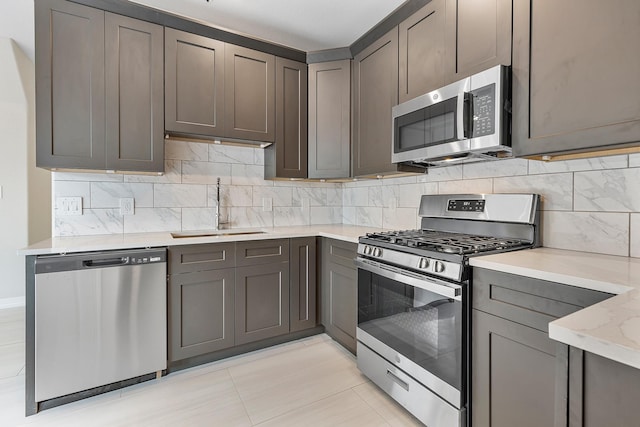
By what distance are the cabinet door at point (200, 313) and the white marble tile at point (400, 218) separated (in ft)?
4.55

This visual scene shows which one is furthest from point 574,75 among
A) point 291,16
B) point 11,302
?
point 11,302

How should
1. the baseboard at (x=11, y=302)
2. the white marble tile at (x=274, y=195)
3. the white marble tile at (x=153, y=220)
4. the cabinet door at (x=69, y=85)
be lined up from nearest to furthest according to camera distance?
the cabinet door at (x=69, y=85), the white marble tile at (x=153, y=220), the white marble tile at (x=274, y=195), the baseboard at (x=11, y=302)

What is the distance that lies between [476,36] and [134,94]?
7.19ft

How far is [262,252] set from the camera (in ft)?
7.78

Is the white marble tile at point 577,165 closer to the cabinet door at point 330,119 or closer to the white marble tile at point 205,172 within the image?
the cabinet door at point 330,119

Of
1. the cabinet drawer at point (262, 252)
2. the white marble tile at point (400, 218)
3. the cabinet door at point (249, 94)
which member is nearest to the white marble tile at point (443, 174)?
the white marble tile at point (400, 218)

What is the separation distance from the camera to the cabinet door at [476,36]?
4.96 ft

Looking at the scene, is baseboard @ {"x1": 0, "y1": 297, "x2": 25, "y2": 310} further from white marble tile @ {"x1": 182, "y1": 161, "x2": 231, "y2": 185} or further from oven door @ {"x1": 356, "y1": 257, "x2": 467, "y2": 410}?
oven door @ {"x1": 356, "y1": 257, "x2": 467, "y2": 410}

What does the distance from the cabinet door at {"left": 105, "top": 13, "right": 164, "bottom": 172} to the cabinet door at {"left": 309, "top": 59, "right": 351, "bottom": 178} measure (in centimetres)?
123

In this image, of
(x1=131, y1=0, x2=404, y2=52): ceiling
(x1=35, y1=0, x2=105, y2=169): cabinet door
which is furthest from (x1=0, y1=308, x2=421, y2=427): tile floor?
(x1=131, y1=0, x2=404, y2=52): ceiling

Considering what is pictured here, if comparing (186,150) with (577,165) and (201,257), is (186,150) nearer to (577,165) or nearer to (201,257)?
(201,257)

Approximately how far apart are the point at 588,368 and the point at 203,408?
6.02ft

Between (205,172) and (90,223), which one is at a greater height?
(205,172)

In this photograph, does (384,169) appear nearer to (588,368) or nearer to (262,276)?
(262,276)
